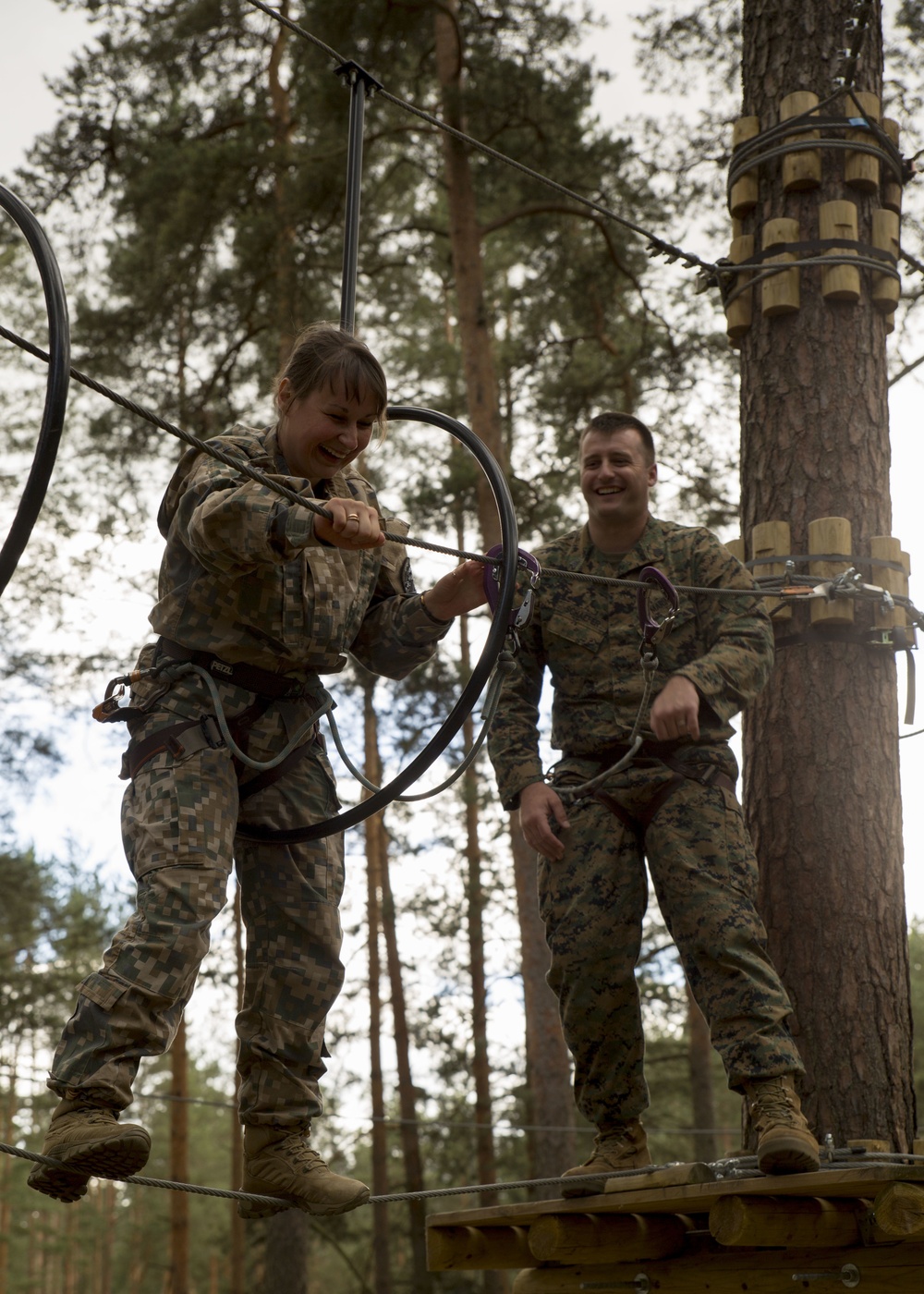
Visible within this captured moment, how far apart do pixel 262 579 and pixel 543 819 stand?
100cm

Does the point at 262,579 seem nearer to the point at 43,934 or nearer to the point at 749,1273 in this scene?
the point at 749,1273

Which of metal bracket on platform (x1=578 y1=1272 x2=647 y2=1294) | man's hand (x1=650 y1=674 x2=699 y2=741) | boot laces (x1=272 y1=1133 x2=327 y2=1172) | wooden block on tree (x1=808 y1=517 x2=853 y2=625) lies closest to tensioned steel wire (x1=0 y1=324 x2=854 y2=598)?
man's hand (x1=650 y1=674 x2=699 y2=741)

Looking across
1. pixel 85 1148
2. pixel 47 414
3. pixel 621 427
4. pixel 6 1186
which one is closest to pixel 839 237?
pixel 621 427

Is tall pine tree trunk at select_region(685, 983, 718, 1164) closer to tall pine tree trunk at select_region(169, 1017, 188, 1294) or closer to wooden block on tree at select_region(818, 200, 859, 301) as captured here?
tall pine tree trunk at select_region(169, 1017, 188, 1294)

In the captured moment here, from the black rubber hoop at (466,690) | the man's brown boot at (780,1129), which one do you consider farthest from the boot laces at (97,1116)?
the man's brown boot at (780,1129)

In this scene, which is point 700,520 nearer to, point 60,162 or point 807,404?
point 60,162

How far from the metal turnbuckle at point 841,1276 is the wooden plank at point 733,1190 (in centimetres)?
20

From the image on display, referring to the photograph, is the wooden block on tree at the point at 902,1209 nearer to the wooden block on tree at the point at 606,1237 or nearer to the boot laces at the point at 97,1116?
the wooden block on tree at the point at 606,1237

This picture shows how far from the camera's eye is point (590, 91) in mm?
11133

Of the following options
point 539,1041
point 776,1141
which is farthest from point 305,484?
point 539,1041

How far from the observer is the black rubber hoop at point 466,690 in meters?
2.79

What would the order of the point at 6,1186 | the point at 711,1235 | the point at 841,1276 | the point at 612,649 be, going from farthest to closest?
the point at 6,1186 < the point at 612,649 < the point at 711,1235 < the point at 841,1276

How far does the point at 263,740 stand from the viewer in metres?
2.93

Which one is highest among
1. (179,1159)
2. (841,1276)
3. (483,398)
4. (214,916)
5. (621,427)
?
(483,398)
